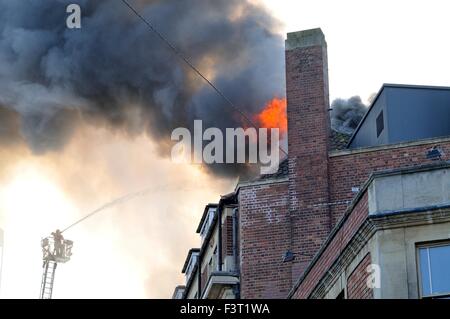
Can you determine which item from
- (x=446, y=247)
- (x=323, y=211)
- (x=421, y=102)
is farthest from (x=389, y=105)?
(x=446, y=247)

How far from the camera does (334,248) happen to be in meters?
21.9

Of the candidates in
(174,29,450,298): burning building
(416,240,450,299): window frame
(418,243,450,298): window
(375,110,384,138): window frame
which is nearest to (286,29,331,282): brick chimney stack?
(174,29,450,298): burning building

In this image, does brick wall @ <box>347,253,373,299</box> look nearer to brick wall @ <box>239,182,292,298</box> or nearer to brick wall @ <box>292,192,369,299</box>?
brick wall @ <box>292,192,369,299</box>

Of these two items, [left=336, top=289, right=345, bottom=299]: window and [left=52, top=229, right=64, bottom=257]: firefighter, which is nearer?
[left=336, top=289, right=345, bottom=299]: window

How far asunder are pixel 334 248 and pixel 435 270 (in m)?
2.79

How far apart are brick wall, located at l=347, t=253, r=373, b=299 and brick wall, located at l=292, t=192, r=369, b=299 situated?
540 mm

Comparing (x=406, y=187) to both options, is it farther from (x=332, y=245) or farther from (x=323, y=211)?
(x=323, y=211)

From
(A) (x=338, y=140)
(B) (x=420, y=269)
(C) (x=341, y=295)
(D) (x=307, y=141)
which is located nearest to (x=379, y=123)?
(A) (x=338, y=140)

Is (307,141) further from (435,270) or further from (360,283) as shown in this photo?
(435,270)

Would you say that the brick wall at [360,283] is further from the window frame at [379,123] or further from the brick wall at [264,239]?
the window frame at [379,123]

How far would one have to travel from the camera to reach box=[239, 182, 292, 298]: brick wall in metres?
32.2

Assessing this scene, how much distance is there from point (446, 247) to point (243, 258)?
13.6m

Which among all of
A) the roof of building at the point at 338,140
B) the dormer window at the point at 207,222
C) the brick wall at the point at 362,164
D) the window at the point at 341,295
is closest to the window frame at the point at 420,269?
the window at the point at 341,295
